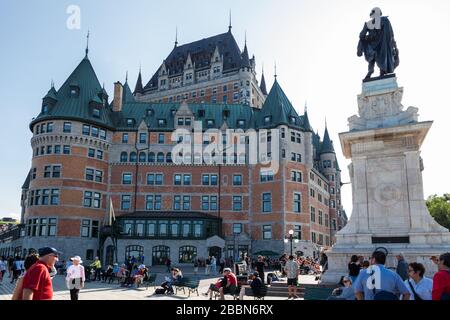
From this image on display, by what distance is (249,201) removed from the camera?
51.7 meters

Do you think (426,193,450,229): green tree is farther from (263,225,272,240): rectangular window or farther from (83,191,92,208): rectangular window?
(83,191,92,208): rectangular window

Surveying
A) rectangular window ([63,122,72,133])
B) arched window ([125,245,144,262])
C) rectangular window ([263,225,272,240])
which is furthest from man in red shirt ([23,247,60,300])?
rectangular window ([63,122,72,133])

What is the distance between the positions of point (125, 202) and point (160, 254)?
8134 millimetres

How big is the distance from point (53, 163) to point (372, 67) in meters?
41.0

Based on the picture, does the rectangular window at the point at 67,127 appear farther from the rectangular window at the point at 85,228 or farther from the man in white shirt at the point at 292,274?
the man in white shirt at the point at 292,274

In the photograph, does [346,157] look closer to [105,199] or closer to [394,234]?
[394,234]

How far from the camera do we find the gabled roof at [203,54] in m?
92.4

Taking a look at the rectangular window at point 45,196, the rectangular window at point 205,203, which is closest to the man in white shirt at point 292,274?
the rectangular window at point 205,203

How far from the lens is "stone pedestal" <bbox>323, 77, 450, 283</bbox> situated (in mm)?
13820

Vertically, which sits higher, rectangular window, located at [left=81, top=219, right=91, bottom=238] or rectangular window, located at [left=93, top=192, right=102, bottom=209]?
rectangular window, located at [left=93, top=192, right=102, bottom=209]

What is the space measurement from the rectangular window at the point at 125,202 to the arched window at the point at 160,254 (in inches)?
257

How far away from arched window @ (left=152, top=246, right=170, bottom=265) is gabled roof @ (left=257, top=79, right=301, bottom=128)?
1960 cm

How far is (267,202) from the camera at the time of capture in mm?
50438

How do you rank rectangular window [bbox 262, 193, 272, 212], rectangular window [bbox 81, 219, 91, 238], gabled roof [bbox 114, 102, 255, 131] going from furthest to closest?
gabled roof [bbox 114, 102, 255, 131], rectangular window [bbox 262, 193, 272, 212], rectangular window [bbox 81, 219, 91, 238]
